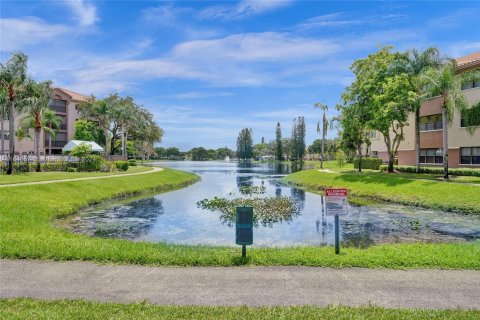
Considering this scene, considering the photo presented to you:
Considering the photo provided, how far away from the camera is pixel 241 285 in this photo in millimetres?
8453

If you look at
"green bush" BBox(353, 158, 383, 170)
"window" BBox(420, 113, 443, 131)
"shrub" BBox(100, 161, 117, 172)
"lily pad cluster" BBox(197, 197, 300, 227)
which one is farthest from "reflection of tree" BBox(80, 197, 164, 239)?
"green bush" BBox(353, 158, 383, 170)

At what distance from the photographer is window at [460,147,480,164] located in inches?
1474

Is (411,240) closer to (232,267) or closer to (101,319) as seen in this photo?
(232,267)

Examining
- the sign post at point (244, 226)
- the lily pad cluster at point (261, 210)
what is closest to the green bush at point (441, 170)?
the lily pad cluster at point (261, 210)

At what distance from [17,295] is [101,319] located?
252 cm

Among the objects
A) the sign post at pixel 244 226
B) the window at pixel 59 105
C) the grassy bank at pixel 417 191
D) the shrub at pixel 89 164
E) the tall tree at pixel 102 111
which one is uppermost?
the window at pixel 59 105

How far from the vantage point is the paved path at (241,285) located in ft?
25.1

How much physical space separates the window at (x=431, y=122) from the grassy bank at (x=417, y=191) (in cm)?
1072

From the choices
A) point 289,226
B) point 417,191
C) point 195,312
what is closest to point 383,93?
point 417,191

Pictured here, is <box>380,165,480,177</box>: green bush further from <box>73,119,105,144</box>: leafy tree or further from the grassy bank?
<box>73,119,105,144</box>: leafy tree

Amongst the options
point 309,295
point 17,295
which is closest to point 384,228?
point 309,295

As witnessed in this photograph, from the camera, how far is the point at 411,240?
16.3 meters

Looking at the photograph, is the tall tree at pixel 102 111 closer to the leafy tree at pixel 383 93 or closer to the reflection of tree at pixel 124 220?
the leafy tree at pixel 383 93

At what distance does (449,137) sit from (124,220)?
34.2 m
